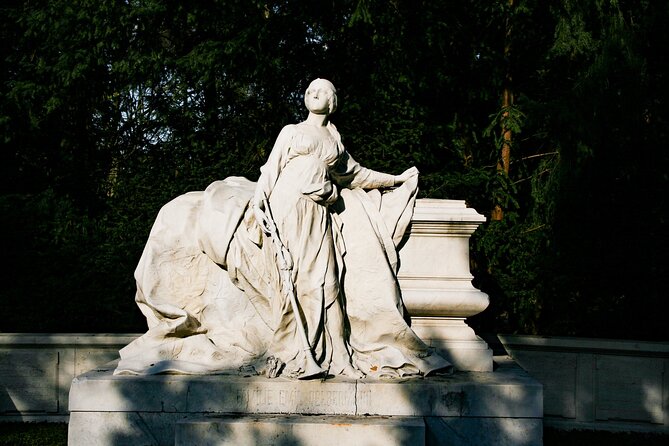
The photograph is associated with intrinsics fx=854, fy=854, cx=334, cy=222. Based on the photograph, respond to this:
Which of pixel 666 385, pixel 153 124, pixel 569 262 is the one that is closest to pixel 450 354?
pixel 666 385

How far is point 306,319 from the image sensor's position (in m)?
5.58

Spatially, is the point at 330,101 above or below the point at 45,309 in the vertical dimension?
above

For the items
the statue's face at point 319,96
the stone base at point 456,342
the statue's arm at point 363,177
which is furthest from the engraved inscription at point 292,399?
the statue's face at point 319,96

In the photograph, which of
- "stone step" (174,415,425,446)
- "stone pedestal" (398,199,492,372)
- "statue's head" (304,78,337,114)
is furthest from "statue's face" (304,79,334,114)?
"stone step" (174,415,425,446)

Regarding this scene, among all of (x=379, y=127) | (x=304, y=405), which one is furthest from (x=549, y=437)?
(x=379, y=127)

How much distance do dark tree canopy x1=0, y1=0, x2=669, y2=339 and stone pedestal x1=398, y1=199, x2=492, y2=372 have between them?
3587 mm

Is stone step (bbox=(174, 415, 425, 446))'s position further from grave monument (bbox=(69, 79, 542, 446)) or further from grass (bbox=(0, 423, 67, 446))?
grass (bbox=(0, 423, 67, 446))

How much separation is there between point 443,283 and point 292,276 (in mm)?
1079

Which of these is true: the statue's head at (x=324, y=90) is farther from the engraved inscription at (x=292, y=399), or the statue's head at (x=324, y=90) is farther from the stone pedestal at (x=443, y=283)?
the engraved inscription at (x=292, y=399)

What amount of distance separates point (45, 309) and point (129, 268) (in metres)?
1.01

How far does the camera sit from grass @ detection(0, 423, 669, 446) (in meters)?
6.42

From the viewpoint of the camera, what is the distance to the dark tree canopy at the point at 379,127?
933cm

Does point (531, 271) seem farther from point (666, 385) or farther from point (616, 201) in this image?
point (666, 385)

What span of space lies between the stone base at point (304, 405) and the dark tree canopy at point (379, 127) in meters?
3.88
